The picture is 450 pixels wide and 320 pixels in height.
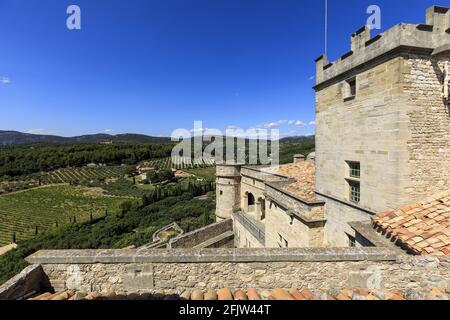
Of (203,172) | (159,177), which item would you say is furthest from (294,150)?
(159,177)

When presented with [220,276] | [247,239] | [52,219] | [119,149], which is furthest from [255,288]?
[119,149]

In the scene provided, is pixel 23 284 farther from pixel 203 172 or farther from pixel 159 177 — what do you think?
pixel 203 172

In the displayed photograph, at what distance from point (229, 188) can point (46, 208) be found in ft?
197

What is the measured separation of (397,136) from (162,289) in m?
6.66

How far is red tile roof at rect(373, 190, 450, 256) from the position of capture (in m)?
4.79

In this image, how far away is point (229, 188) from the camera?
2278cm

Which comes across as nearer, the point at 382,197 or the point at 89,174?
the point at 382,197

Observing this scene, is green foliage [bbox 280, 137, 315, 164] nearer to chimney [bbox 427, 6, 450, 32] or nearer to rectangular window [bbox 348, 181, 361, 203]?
rectangular window [bbox 348, 181, 361, 203]

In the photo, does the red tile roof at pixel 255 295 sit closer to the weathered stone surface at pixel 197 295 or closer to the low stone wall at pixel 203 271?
the weathered stone surface at pixel 197 295

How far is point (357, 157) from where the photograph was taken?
7523mm

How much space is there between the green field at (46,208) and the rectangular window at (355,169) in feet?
188

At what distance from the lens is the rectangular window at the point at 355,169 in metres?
7.64

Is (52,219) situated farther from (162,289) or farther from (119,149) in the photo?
(119,149)

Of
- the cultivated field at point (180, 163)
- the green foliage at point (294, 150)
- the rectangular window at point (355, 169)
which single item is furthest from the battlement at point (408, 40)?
the cultivated field at point (180, 163)
